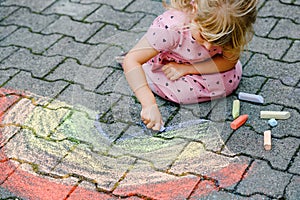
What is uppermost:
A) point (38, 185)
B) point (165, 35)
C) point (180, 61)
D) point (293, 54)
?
point (165, 35)

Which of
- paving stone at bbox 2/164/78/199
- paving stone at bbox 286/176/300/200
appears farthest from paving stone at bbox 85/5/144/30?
paving stone at bbox 286/176/300/200

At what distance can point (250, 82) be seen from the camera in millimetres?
3324

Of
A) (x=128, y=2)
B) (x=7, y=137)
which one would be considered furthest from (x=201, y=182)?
(x=128, y=2)

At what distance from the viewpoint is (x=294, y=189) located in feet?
8.50

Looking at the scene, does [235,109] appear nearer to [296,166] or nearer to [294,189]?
[296,166]

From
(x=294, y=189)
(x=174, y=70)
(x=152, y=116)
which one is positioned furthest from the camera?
(x=174, y=70)

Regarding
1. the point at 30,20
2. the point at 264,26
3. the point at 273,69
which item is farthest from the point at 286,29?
the point at 30,20

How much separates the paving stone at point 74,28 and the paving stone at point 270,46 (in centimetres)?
106

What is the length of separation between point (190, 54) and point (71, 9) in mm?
1410

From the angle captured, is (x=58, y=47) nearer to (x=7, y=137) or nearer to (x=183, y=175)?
(x=7, y=137)

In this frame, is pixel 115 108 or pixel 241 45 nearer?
pixel 241 45

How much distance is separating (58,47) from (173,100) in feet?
3.30

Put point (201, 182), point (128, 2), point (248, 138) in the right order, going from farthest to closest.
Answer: point (128, 2)
point (248, 138)
point (201, 182)

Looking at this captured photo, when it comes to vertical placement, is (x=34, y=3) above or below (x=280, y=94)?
above
